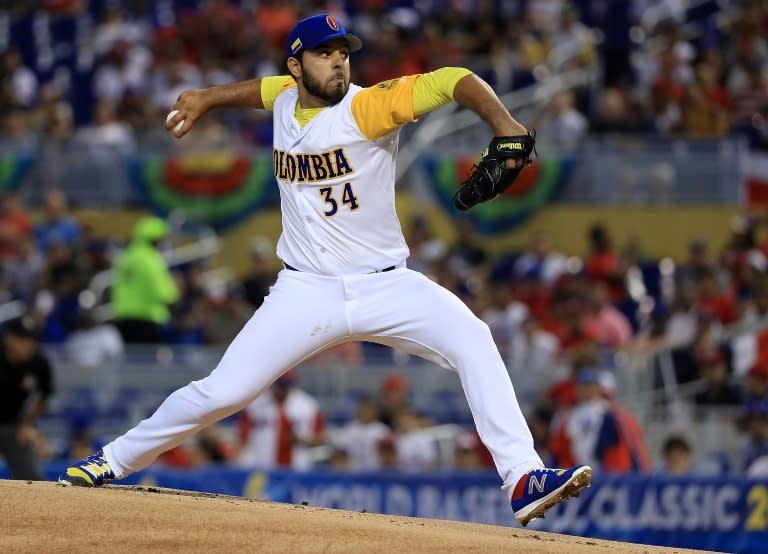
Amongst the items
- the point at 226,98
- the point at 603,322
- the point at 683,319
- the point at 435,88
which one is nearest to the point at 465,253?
the point at 603,322

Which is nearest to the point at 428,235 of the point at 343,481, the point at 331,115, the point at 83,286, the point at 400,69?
the point at 400,69

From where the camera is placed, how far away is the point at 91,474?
705 cm

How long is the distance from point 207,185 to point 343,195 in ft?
33.9

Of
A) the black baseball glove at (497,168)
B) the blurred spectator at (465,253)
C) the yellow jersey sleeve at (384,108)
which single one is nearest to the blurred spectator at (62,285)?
the blurred spectator at (465,253)

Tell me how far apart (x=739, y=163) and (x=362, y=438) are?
6084 millimetres

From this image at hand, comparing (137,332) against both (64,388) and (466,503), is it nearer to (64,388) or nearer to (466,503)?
(64,388)

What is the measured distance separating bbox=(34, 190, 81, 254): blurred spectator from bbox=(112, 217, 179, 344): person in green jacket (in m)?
1.73

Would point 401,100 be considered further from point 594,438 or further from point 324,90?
point 594,438

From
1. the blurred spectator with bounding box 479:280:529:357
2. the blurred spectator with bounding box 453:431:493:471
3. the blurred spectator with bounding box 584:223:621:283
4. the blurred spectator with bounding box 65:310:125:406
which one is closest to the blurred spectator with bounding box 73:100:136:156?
the blurred spectator with bounding box 65:310:125:406

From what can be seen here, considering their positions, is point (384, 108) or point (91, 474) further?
point (91, 474)

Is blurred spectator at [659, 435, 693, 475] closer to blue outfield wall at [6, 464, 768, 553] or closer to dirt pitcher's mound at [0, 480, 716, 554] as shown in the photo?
blue outfield wall at [6, 464, 768, 553]

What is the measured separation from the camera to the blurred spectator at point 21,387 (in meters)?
11.0

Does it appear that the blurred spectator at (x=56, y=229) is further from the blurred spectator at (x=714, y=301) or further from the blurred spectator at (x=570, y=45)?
the blurred spectator at (x=714, y=301)

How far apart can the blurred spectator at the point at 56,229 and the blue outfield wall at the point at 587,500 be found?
5640mm
